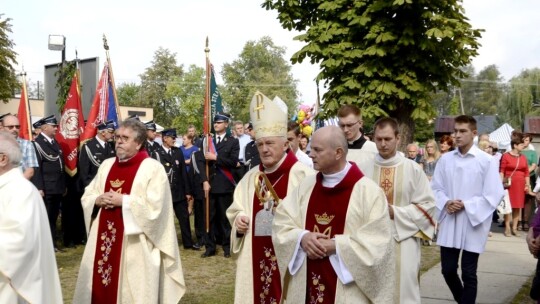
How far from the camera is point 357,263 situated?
414cm

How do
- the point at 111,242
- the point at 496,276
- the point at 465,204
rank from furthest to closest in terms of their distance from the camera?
the point at 496,276 → the point at 465,204 → the point at 111,242

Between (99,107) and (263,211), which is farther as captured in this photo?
(99,107)

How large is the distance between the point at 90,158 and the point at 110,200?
5491 mm

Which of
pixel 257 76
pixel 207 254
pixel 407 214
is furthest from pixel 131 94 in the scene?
pixel 407 214

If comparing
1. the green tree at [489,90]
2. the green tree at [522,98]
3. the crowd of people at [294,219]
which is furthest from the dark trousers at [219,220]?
the green tree at [489,90]

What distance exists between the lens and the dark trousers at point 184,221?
11.8 metres

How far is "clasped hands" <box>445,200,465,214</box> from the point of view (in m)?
6.70

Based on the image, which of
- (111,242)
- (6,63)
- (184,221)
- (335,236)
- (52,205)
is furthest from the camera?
(6,63)

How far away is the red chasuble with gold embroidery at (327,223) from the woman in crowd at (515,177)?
10755 millimetres

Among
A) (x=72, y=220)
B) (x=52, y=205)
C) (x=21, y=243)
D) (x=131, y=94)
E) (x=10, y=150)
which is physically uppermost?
(x=131, y=94)

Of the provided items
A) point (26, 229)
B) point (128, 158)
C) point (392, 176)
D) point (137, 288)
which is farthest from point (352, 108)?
point (26, 229)

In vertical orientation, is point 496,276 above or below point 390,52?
below

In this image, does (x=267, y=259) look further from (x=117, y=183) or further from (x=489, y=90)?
(x=489, y=90)

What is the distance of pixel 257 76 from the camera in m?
74.2
